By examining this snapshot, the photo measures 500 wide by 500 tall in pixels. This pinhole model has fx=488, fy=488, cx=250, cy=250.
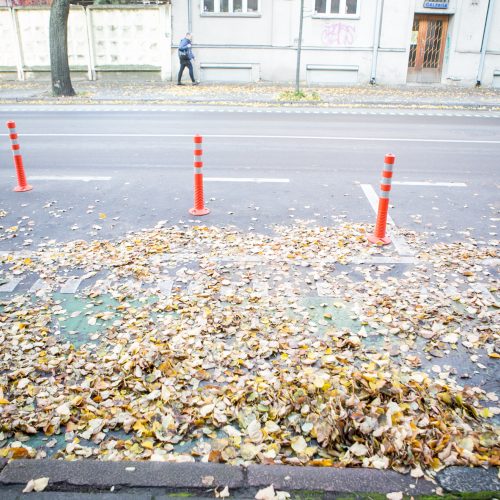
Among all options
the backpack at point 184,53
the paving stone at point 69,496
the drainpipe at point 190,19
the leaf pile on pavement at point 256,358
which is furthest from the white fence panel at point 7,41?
the paving stone at point 69,496

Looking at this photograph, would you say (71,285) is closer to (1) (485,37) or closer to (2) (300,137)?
(2) (300,137)

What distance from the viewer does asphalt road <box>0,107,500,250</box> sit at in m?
7.23

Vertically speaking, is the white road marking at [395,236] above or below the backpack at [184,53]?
below

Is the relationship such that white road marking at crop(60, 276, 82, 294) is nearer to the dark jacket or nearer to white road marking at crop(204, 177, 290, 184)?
white road marking at crop(204, 177, 290, 184)

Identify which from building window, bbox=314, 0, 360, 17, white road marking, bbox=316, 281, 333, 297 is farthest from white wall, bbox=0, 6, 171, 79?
white road marking, bbox=316, 281, 333, 297

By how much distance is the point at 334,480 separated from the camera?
2.82 m

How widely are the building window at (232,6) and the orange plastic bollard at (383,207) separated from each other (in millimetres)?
20596

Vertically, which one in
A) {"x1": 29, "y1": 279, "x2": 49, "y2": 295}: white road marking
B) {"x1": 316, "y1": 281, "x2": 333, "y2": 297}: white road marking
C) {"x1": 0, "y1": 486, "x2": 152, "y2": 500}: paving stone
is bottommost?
{"x1": 29, "y1": 279, "x2": 49, "y2": 295}: white road marking

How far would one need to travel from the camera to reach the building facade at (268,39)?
23.3 meters

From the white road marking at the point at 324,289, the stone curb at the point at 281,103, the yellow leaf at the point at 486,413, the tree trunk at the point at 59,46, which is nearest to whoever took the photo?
the yellow leaf at the point at 486,413

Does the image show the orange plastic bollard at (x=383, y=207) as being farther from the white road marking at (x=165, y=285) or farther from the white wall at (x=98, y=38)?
Answer: the white wall at (x=98, y=38)

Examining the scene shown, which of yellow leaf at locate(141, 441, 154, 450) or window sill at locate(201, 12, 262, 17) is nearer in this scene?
yellow leaf at locate(141, 441, 154, 450)

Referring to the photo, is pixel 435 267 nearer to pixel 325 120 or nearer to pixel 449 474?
pixel 449 474

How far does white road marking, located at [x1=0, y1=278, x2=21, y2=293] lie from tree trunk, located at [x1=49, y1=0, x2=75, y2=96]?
53.2 ft
